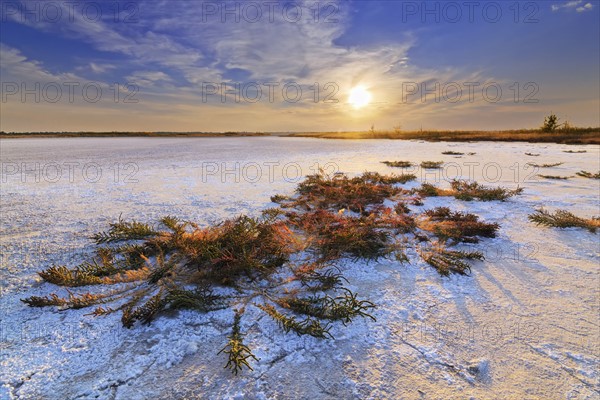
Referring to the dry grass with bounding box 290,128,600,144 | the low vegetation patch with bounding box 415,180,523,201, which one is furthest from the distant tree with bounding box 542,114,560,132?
the low vegetation patch with bounding box 415,180,523,201

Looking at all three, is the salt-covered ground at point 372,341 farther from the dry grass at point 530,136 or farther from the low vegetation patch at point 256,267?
Answer: the dry grass at point 530,136

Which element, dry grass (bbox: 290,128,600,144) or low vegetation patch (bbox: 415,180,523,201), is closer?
low vegetation patch (bbox: 415,180,523,201)

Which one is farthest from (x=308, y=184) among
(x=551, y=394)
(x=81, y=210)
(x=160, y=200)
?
(x=551, y=394)

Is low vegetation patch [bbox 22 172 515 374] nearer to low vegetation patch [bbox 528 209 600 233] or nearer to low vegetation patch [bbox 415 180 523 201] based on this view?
low vegetation patch [bbox 528 209 600 233]

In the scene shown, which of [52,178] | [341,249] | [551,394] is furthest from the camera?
[52,178]

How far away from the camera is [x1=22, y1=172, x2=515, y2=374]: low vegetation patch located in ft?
7.43

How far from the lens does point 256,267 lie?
2.85 m

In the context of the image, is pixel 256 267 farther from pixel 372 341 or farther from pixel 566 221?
pixel 566 221

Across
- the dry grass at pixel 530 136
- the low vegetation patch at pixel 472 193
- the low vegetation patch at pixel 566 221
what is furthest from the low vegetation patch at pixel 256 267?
the dry grass at pixel 530 136

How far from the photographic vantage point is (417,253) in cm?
335

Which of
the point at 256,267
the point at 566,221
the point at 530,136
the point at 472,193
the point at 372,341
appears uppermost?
the point at 530,136

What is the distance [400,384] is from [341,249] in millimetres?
1652

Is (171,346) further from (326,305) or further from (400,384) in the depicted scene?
(400,384)

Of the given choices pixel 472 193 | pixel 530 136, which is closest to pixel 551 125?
pixel 530 136
